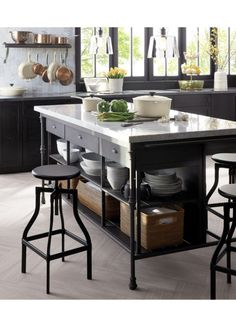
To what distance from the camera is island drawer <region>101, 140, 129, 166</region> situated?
3125 mm

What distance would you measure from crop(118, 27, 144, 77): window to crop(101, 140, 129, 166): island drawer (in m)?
4.57

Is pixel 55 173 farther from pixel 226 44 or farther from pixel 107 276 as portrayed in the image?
pixel 226 44

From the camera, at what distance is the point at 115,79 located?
23.1 ft

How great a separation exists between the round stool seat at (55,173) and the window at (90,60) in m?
4.30

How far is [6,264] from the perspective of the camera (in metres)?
3.47

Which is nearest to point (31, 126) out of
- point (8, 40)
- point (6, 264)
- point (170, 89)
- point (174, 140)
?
point (8, 40)

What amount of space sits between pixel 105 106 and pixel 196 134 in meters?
0.98

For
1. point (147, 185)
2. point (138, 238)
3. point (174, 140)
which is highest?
point (174, 140)

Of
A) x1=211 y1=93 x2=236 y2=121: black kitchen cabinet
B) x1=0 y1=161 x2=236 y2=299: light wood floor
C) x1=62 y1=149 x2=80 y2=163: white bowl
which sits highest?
x1=211 y1=93 x2=236 y2=121: black kitchen cabinet

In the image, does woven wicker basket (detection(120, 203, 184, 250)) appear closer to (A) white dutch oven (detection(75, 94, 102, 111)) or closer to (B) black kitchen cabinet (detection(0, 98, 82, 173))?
(A) white dutch oven (detection(75, 94, 102, 111))

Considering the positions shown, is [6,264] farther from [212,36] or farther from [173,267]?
[212,36]

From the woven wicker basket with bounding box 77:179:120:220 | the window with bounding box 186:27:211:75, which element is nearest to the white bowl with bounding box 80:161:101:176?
the woven wicker basket with bounding box 77:179:120:220

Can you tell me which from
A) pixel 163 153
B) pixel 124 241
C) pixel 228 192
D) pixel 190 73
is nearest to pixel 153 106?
pixel 163 153

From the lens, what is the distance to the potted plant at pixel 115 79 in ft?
23.1
